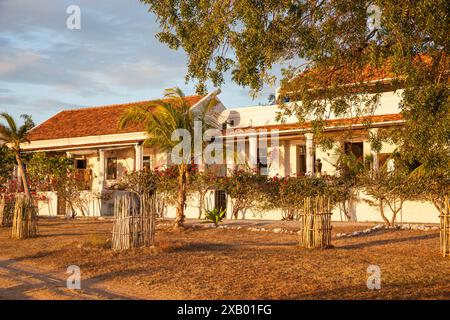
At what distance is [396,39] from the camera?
1030 cm

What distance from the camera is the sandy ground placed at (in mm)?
8648

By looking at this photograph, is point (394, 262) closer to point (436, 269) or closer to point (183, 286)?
point (436, 269)

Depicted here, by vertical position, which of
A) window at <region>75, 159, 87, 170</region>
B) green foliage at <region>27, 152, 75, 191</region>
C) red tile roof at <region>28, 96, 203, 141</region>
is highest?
red tile roof at <region>28, 96, 203, 141</region>

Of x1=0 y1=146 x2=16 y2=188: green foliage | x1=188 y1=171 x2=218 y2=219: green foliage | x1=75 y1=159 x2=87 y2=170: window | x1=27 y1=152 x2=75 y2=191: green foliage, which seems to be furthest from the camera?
x1=75 y1=159 x2=87 y2=170: window

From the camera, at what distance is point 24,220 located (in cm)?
1661

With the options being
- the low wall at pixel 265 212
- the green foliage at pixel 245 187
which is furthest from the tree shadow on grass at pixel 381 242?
the green foliage at pixel 245 187

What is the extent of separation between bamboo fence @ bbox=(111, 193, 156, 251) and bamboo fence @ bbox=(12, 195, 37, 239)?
4.70 meters

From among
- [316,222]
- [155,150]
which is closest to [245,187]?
[155,150]

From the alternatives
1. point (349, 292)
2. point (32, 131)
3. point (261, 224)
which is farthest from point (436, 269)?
point (32, 131)

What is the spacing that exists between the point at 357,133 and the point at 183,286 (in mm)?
13723

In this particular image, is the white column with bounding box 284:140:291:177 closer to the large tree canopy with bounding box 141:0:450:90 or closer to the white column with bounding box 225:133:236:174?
the white column with bounding box 225:133:236:174

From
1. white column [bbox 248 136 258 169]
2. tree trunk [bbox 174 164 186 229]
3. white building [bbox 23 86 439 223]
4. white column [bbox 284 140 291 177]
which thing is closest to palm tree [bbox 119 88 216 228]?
tree trunk [bbox 174 164 186 229]

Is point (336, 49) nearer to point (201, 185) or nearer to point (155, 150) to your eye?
point (201, 185)

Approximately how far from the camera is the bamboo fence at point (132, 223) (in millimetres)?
12661
